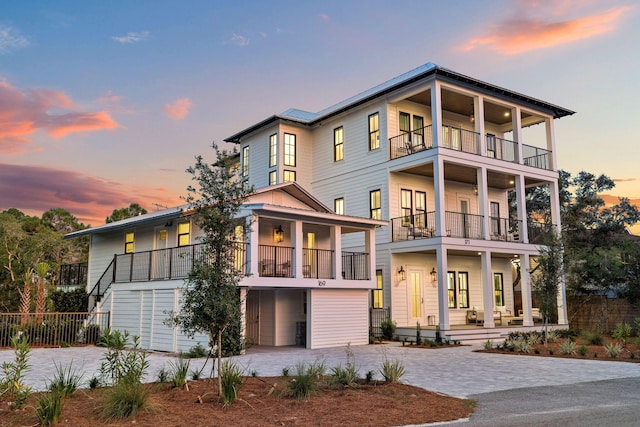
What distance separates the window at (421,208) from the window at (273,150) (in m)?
7.66

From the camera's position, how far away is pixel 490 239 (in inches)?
976

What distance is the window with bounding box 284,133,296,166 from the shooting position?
28.2 meters

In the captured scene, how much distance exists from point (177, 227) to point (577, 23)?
17.2m

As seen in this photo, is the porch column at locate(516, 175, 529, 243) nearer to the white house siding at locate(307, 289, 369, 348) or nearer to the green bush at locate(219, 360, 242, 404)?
the white house siding at locate(307, 289, 369, 348)

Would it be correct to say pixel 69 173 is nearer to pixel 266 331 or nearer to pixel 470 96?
pixel 266 331

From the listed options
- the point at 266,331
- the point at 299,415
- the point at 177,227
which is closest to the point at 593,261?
the point at 266,331

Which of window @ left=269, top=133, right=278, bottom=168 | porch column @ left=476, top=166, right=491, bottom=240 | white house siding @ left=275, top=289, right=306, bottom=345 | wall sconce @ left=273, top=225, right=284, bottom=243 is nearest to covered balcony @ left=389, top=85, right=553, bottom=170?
porch column @ left=476, top=166, right=491, bottom=240

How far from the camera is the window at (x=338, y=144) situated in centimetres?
2748

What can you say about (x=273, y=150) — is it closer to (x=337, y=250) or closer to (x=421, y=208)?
(x=421, y=208)

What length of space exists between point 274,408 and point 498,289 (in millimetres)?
22808

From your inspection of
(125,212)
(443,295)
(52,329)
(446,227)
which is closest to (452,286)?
(446,227)

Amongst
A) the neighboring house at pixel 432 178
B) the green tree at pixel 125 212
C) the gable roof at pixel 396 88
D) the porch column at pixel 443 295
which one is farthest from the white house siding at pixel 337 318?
the green tree at pixel 125 212

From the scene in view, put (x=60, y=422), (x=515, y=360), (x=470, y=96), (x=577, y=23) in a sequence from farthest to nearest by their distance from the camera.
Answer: (x=470, y=96) → (x=577, y=23) → (x=515, y=360) → (x=60, y=422)

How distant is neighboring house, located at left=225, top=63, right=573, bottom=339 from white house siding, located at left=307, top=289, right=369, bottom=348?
0.46m
